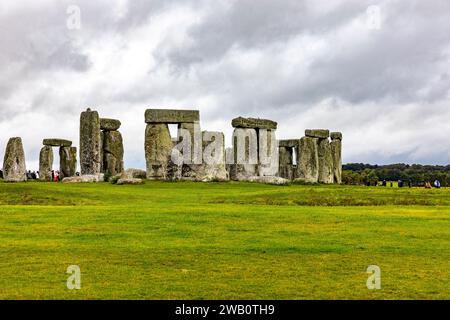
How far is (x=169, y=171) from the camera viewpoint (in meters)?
38.6

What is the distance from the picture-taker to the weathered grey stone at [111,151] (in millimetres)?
43875

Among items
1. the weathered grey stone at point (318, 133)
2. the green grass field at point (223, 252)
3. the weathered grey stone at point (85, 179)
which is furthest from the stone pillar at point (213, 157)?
the green grass field at point (223, 252)

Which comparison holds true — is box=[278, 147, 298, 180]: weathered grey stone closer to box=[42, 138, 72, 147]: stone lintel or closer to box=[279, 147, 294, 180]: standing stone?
box=[279, 147, 294, 180]: standing stone

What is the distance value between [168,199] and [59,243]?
508 inches

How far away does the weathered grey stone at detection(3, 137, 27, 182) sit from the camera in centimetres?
3719

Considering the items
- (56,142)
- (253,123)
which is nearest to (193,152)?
(253,123)

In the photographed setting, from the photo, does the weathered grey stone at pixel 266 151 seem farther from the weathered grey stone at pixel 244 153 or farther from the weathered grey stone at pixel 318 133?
the weathered grey stone at pixel 318 133

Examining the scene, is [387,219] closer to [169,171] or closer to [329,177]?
[169,171]

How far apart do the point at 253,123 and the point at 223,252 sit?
1251 inches

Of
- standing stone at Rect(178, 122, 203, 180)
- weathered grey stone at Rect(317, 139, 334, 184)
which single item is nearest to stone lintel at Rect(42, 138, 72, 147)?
standing stone at Rect(178, 122, 203, 180)

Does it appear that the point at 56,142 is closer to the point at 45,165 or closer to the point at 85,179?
the point at 45,165

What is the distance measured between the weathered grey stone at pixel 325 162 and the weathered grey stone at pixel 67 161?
57.2 feet

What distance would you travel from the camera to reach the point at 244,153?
4403 centimetres

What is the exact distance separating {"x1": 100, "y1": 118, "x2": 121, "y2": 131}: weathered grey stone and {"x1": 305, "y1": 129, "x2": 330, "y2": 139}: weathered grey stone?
13.1 metres
